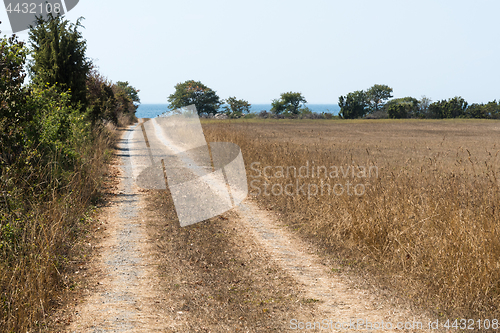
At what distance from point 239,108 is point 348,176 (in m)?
77.7

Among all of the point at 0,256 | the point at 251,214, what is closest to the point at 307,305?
the point at 0,256

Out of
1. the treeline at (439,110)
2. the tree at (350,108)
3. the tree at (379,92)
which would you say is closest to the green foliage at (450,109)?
the treeline at (439,110)

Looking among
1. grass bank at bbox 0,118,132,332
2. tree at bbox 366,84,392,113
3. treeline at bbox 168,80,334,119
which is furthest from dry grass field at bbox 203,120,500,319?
tree at bbox 366,84,392,113

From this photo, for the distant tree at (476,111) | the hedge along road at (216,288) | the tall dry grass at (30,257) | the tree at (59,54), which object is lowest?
the hedge along road at (216,288)

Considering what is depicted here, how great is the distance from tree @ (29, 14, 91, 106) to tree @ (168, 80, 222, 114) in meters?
55.0

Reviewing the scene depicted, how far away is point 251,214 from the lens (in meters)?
9.99

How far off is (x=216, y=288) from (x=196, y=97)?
244 ft

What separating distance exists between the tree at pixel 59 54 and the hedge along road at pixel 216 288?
437 inches

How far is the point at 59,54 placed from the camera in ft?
57.0

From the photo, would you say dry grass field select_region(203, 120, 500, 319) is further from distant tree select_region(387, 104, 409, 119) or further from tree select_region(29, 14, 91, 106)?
distant tree select_region(387, 104, 409, 119)

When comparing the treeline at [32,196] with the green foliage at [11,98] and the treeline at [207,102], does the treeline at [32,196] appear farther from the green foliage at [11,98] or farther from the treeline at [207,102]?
the treeline at [207,102]

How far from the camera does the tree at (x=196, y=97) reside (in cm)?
7544

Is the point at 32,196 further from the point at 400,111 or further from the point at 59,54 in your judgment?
the point at 400,111

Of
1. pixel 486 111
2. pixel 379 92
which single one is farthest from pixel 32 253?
pixel 379 92
